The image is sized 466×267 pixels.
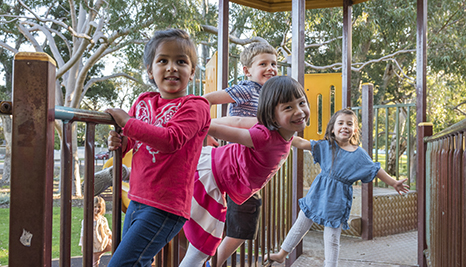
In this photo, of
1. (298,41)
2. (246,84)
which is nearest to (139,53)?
(298,41)

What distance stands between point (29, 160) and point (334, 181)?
7.75ft

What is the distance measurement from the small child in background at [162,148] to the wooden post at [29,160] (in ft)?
0.91

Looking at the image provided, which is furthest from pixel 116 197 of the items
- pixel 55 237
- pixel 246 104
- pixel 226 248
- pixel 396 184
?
pixel 55 237

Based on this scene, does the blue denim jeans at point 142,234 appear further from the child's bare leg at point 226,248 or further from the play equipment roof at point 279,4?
the play equipment roof at point 279,4

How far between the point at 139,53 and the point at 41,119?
12073 mm

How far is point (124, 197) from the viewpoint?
220 centimetres

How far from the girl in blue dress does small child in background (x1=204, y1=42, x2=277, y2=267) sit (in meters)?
0.78

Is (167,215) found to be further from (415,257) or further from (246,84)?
(415,257)

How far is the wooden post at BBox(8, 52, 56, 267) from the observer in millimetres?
1075

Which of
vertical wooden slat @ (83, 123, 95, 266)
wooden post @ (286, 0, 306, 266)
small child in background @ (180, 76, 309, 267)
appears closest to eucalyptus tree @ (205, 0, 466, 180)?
wooden post @ (286, 0, 306, 266)

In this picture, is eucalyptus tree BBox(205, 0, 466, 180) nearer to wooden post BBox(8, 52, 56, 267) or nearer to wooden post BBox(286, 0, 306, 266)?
wooden post BBox(286, 0, 306, 266)

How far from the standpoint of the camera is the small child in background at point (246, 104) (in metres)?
2.16

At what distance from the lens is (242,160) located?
71.9 inches

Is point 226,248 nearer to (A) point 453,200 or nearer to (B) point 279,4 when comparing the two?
(A) point 453,200
